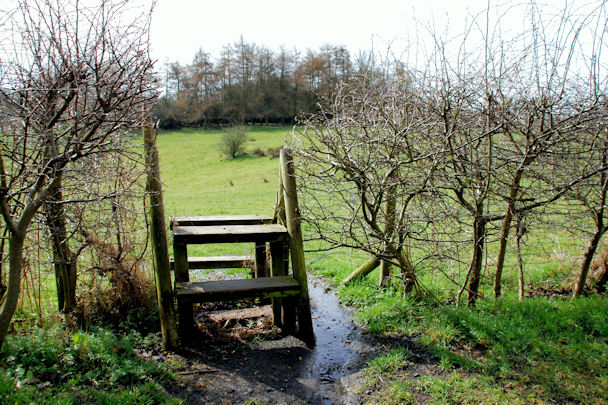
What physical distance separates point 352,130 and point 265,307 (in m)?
2.70

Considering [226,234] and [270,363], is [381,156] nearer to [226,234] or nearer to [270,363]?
[226,234]

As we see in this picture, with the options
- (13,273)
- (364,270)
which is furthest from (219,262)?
(13,273)

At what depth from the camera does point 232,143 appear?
3566 centimetres

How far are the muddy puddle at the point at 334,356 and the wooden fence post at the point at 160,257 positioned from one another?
1.39 meters

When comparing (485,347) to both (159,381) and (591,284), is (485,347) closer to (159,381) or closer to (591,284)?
(591,284)

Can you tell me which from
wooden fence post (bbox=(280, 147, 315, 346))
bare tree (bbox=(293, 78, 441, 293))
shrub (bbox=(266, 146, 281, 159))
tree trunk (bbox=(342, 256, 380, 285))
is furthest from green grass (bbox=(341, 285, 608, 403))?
shrub (bbox=(266, 146, 281, 159))

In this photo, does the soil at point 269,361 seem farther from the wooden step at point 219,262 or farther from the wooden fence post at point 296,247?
the wooden step at point 219,262

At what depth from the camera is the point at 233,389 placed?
3.62 metres

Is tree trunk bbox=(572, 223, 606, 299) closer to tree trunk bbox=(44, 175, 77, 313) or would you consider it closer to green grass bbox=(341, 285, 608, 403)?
green grass bbox=(341, 285, 608, 403)

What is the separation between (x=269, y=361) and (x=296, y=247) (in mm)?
1218

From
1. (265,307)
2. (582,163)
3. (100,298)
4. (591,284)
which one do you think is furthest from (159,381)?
(591,284)

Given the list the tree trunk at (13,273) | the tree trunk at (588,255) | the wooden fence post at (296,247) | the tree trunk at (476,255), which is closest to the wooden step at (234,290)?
the wooden fence post at (296,247)

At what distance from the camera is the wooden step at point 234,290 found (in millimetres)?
4281

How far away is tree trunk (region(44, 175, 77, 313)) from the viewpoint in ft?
13.6
